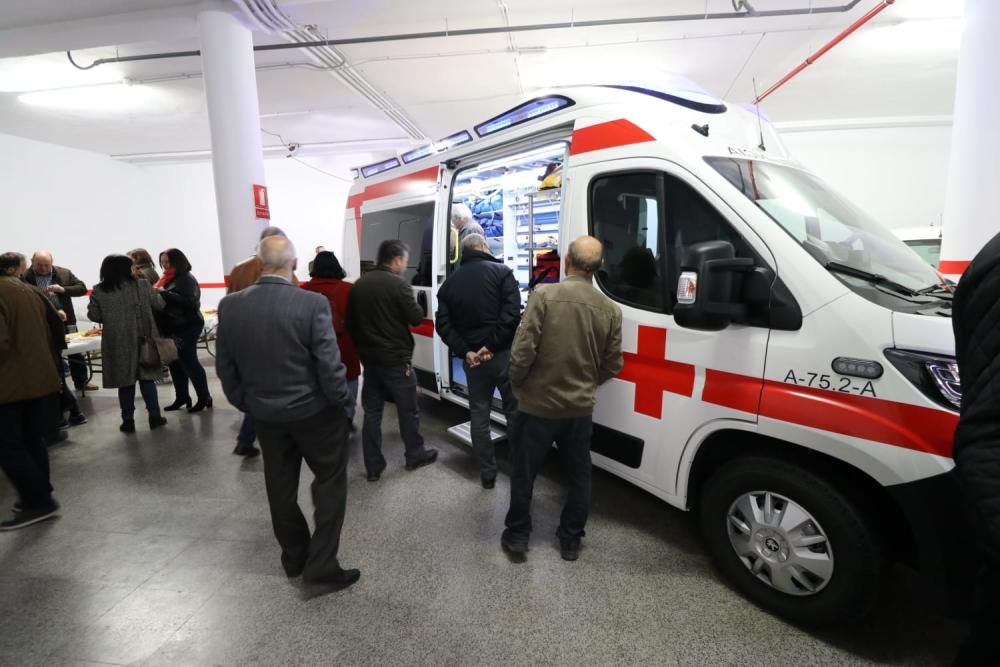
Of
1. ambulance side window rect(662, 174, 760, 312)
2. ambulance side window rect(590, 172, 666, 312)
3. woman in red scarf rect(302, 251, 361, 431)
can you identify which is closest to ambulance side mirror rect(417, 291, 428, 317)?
woman in red scarf rect(302, 251, 361, 431)

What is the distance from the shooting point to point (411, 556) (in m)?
2.54

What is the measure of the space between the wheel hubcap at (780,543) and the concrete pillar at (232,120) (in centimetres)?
466

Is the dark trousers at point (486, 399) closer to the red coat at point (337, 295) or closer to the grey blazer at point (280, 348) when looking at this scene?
the red coat at point (337, 295)

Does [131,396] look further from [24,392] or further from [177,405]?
[24,392]

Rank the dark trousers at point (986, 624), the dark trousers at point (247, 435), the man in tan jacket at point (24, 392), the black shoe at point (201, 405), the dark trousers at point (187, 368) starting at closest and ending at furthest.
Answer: the dark trousers at point (986, 624)
the man in tan jacket at point (24, 392)
the dark trousers at point (247, 435)
the dark trousers at point (187, 368)
the black shoe at point (201, 405)

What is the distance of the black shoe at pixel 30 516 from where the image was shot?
9.59ft

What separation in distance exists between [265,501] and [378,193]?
3175 millimetres

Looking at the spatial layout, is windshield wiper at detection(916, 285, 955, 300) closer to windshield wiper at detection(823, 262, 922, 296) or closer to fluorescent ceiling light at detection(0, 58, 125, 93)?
windshield wiper at detection(823, 262, 922, 296)

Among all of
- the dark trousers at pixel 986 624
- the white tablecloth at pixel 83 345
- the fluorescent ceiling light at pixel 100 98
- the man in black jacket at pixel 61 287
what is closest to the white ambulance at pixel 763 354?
the dark trousers at pixel 986 624

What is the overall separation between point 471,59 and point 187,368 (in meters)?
5.16

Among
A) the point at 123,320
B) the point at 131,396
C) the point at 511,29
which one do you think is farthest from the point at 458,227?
the point at 131,396

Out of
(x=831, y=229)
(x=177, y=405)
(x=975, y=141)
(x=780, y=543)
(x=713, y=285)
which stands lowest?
(x=177, y=405)

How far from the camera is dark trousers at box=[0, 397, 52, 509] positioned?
2.85 m

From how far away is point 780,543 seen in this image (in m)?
1.99
